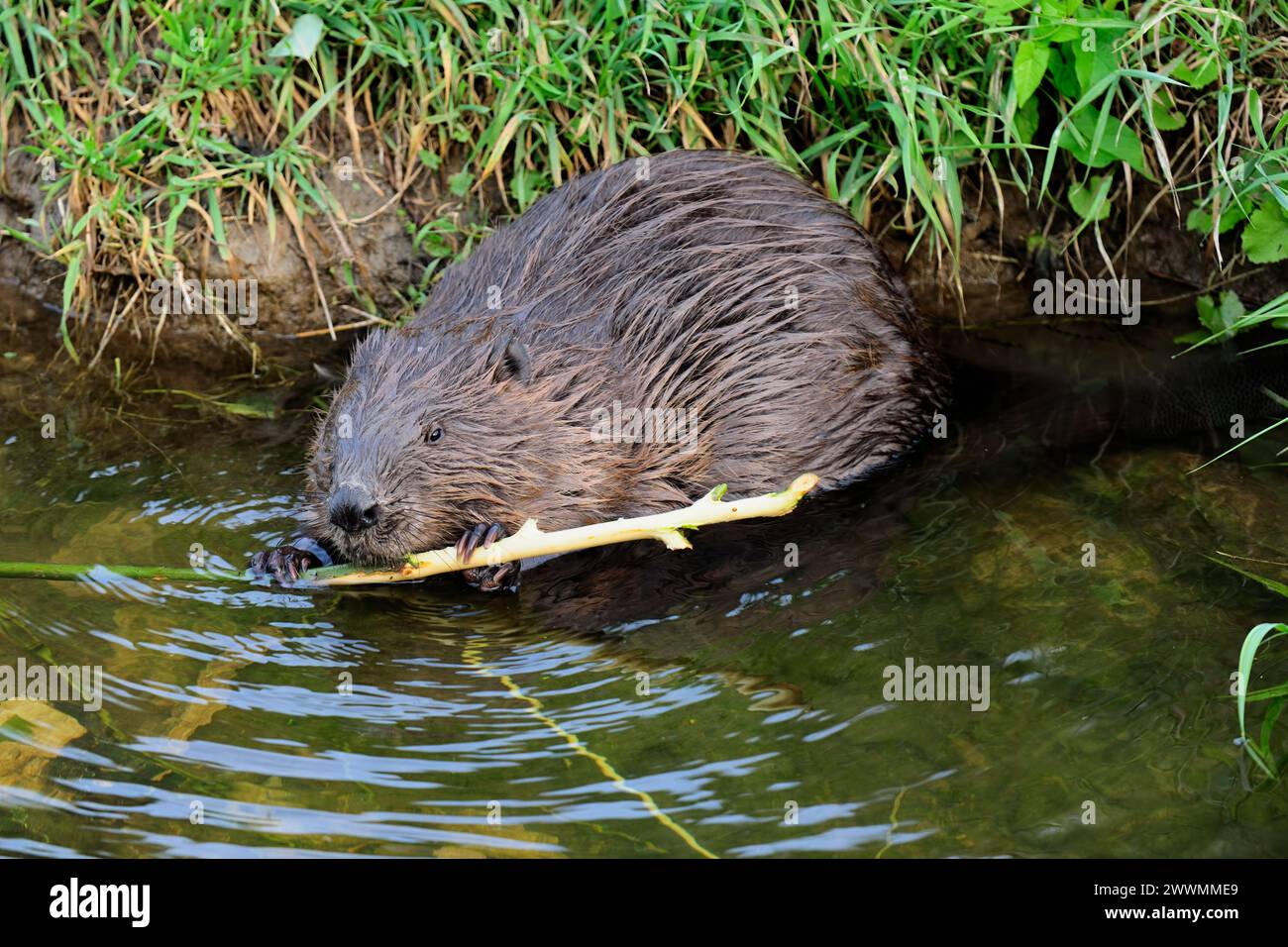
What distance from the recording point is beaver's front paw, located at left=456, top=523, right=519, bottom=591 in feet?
12.5

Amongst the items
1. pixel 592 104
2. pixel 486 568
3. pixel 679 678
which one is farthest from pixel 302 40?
pixel 679 678

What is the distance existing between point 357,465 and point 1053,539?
1726 mm

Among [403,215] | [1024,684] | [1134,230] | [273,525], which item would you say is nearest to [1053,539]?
[1024,684]

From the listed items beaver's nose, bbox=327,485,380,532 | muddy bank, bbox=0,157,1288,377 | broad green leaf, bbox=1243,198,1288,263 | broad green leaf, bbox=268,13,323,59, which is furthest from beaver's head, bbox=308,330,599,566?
broad green leaf, bbox=1243,198,1288,263

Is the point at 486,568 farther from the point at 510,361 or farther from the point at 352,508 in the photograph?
the point at 510,361

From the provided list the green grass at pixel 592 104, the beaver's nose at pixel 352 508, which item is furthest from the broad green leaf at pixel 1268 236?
the beaver's nose at pixel 352 508

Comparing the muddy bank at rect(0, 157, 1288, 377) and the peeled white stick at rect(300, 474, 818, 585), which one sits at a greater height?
the muddy bank at rect(0, 157, 1288, 377)

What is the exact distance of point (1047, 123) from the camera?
5.06m

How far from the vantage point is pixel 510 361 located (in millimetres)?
3953

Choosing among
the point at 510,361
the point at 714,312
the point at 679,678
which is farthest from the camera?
the point at 714,312

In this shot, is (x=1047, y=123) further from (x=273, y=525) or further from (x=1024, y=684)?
(x=273, y=525)

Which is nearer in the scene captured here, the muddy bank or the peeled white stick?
the peeled white stick

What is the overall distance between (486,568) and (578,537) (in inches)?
13.0

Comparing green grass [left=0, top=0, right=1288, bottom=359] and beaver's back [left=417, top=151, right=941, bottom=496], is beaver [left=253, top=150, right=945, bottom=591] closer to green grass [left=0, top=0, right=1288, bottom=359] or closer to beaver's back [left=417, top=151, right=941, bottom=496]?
beaver's back [left=417, top=151, right=941, bottom=496]
